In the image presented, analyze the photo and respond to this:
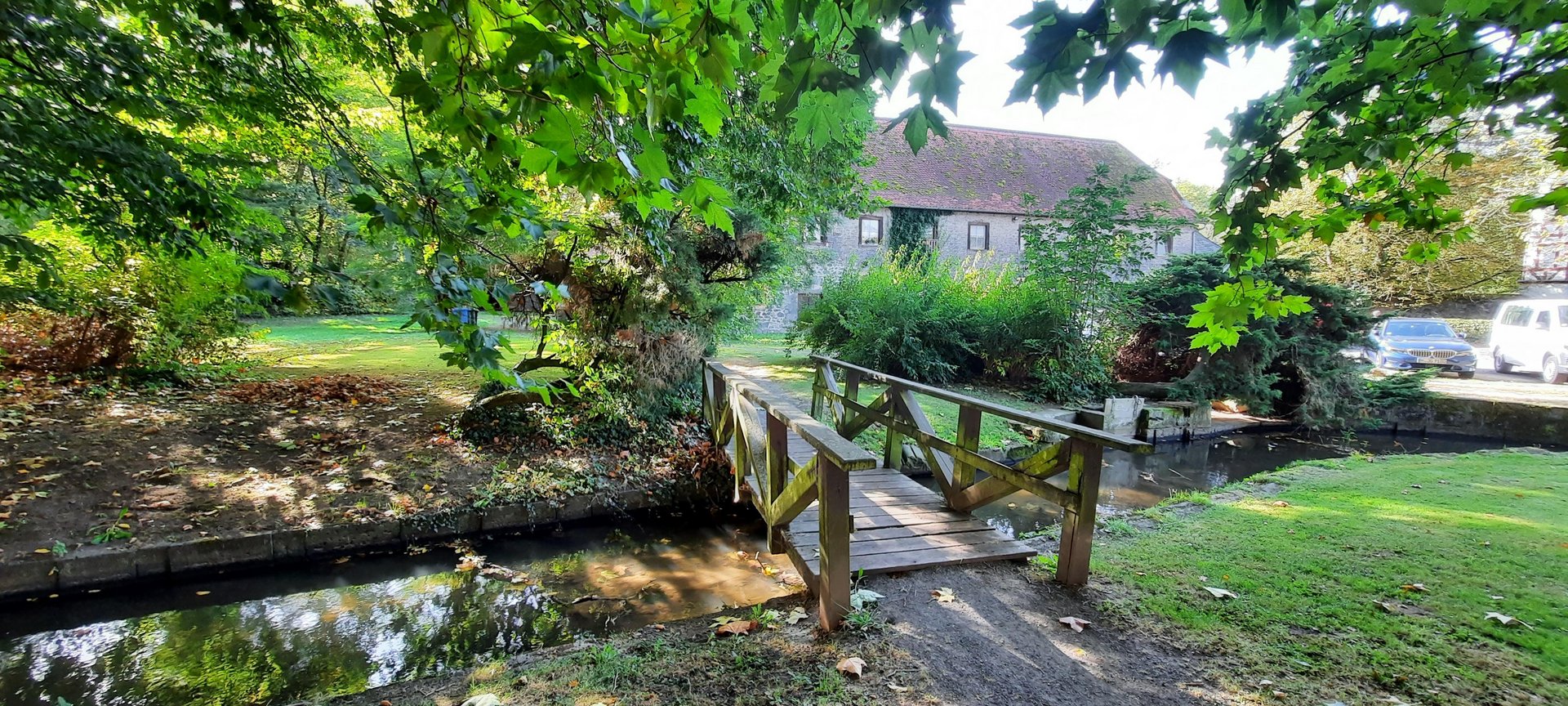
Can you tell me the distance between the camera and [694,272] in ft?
24.6

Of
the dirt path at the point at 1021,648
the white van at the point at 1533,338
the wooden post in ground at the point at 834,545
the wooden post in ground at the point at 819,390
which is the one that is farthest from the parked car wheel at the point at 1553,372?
the wooden post in ground at the point at 834,545

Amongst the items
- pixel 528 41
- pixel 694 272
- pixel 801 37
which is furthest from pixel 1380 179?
pixel 694 272

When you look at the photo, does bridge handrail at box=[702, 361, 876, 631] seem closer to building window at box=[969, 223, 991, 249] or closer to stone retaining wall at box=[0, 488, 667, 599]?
stone retaining wall at box=[0, 488, 667, 599]

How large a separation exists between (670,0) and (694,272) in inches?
233

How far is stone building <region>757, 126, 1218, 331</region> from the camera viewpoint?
22.2 metres

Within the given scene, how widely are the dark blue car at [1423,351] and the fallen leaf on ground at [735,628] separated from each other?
725 inches

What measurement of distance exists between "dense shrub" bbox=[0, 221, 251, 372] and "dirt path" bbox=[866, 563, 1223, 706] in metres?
8.16

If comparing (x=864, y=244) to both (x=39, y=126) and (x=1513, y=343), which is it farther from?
(x=39, y=126)

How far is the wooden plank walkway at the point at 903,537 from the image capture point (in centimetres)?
377

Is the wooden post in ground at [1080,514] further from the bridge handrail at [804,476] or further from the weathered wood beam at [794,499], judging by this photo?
the weathered wood beam at [794,499]

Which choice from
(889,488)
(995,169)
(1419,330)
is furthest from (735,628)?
(995,169)

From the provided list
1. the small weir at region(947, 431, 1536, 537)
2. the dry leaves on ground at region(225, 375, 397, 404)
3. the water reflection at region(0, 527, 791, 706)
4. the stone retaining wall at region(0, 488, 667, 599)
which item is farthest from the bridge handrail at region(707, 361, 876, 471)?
the dry leaves on ground at region(225, 375, 397, 404)

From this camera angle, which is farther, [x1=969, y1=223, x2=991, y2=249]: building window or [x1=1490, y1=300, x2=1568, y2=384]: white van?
[x1=969, y1=223, x2=991, y2=249]: building window

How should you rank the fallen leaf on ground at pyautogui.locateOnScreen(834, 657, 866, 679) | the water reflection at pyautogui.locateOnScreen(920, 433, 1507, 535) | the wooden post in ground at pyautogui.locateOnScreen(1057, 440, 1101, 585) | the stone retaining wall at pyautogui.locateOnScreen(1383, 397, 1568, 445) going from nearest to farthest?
1. the fallen leaf on ground at pyautogui.locateOnScreen(834, 657, 866, 679)
2. the wooden post in ground at pyautogui.locateOnScreen(1057, 440, 1101, 585)
3. the water reflection at pyautogui.locateOnScreen(920, 433, 1507, 535)
4. the stone retaining wall at pyautogui.locateOnScreen(1383, 397, 1568, 445)
